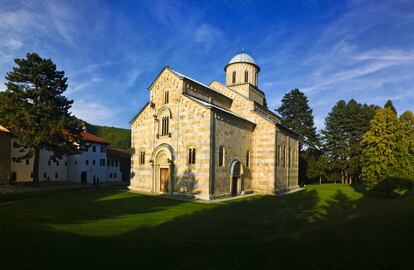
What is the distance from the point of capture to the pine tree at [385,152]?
3153cm

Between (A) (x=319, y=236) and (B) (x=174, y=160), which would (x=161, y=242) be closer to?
(A) (x=319, y=236)

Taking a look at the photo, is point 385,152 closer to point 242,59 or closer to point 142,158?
point 242,59

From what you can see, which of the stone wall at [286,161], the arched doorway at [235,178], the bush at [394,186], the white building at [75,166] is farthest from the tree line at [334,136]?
the white building at [75,166]

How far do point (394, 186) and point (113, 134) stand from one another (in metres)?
76.8

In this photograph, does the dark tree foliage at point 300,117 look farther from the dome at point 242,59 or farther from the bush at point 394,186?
the bush at point 394,186

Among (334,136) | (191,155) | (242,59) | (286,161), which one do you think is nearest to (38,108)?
(191,155)

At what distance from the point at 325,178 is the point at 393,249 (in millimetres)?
54709

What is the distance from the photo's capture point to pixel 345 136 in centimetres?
5625

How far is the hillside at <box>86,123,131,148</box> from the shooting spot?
278 ft

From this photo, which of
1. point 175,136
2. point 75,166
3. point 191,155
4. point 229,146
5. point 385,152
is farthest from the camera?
point 75,166

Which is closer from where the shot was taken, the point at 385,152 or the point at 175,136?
the point at 175,136

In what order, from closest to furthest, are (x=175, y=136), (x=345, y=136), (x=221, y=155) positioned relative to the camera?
(x=221, y=155), (x=175, y=136), (x=345, y=136)

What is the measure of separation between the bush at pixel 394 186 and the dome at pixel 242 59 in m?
23.7

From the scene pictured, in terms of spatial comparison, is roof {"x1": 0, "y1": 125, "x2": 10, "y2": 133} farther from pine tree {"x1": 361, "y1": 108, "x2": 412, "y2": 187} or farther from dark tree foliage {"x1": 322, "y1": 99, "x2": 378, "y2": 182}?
dark tree foliage {"x1": 322, "y1": 99, "x2": 378, "y2": 182}
